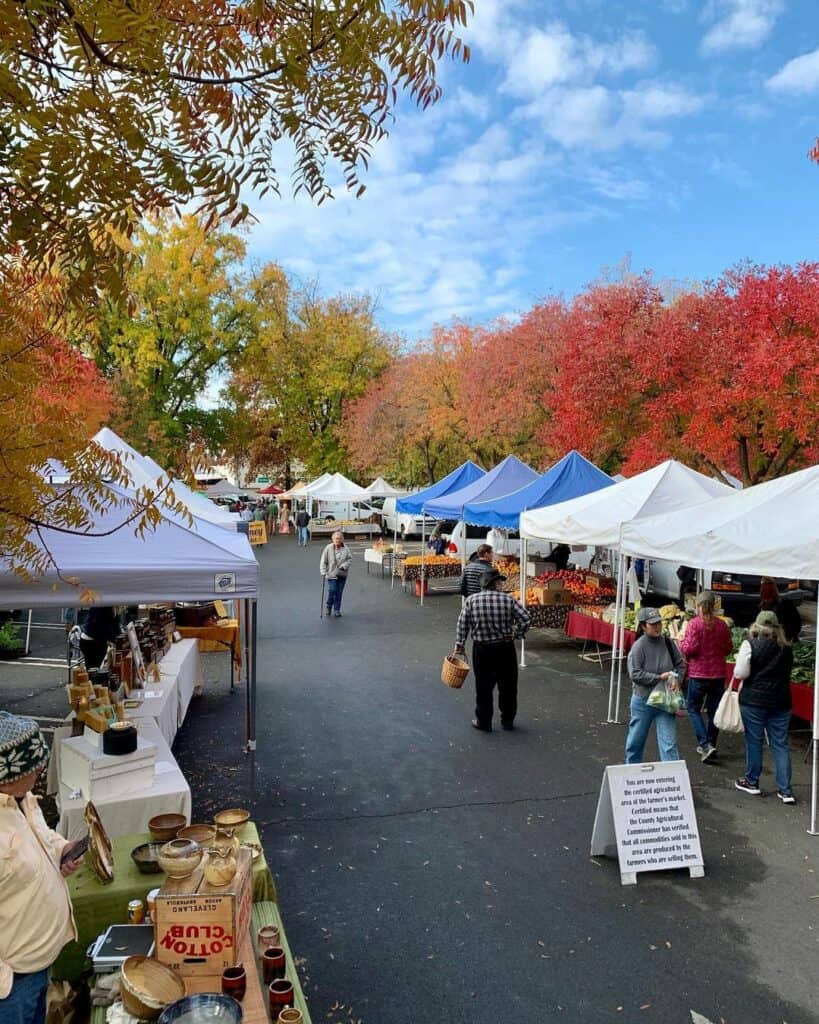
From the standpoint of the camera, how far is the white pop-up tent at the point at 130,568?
18.3 feet

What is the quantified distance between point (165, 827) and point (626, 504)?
7.79 meters

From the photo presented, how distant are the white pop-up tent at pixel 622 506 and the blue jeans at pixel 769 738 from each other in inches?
105

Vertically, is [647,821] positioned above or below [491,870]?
above

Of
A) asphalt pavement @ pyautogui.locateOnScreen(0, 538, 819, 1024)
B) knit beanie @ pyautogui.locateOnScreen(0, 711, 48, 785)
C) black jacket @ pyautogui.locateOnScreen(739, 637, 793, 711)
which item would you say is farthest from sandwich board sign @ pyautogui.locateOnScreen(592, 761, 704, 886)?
knit beanie @ pyautogui.locateOnScreen(0, 711, 48, 785)

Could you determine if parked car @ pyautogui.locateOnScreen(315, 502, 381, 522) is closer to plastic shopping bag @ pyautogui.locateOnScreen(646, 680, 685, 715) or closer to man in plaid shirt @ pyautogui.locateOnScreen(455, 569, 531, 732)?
man in plaid shirt @ pyautogui.locateOnScreen(455, 569, 531, 732)

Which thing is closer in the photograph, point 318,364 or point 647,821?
point 647,821

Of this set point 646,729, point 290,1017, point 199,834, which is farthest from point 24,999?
point 646,729

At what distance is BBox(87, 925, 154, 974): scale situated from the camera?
2.95 m

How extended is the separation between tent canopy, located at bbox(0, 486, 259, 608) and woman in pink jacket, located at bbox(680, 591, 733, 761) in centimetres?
441

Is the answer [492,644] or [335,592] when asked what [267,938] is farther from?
[335,592]

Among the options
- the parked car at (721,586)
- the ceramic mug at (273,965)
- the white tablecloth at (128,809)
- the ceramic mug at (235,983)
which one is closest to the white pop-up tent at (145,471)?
the white tablecloth at (128,809)

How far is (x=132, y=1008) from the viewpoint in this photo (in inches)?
105

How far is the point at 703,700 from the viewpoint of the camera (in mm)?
7461

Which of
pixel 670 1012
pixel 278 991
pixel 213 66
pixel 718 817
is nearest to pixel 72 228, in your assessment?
pixel 213 66
